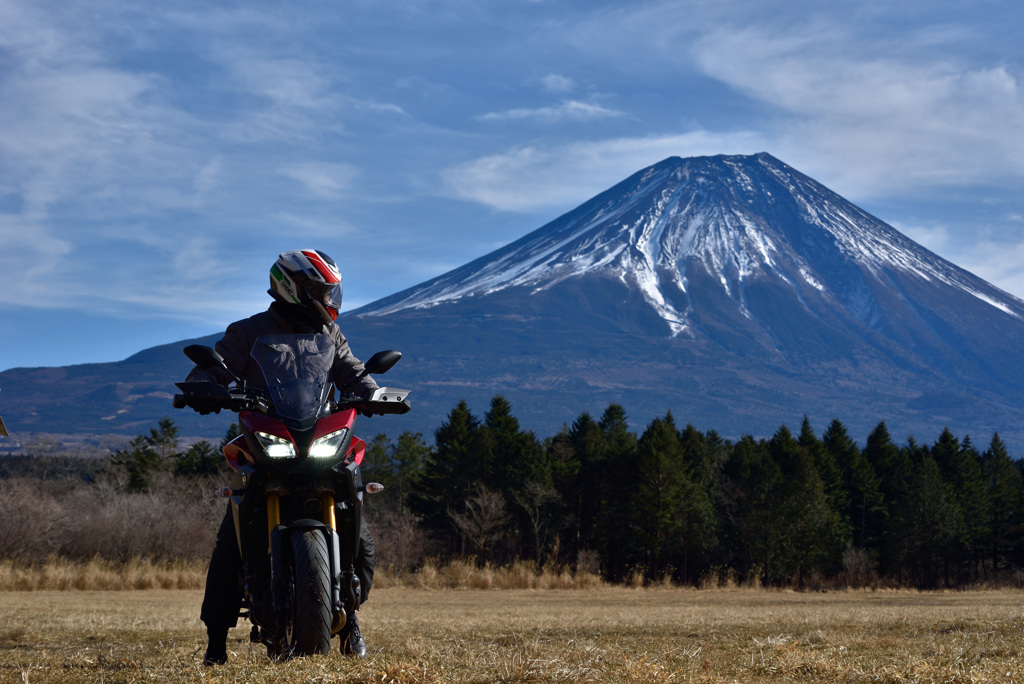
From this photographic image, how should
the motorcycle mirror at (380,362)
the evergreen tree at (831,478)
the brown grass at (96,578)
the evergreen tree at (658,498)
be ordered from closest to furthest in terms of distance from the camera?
the motorcycle mirror at (380,362) < the brown grass at (96,578) < the evergreen tree at (658,498) < the evergreen tree at (831,478)

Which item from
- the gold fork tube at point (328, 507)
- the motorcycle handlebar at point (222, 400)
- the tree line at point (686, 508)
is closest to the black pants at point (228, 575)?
the gold fork tube at point (328, 507)

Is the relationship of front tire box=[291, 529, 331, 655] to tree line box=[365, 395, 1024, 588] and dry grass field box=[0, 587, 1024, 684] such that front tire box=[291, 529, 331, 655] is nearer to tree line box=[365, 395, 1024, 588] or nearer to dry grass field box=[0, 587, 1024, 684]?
dry grass field box=[0, 587, 1024, 684]

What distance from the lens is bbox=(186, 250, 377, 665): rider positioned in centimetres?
614

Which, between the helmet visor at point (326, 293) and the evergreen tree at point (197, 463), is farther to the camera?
the evergreen tree at point (197, 463)

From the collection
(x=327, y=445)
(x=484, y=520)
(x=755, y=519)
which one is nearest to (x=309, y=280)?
(x=327, y=445)

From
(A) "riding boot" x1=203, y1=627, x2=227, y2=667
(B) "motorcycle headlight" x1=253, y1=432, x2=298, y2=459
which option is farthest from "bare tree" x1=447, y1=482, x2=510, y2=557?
(B) "motorcycle headlight" x1=253, y1=432, x2=298, y2=459

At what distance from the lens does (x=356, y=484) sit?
18.6ft

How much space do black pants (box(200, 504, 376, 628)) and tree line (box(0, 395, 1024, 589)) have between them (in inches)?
1747

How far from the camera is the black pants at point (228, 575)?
6098 millimetres

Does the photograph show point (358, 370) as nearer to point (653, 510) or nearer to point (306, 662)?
point (306, 662)

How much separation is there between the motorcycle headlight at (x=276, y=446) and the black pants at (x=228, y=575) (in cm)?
95

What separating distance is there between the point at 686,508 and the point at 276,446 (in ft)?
176

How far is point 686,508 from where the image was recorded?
187ft

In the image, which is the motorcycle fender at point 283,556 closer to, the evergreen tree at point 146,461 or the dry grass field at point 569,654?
the dry grass field at point 569,654
